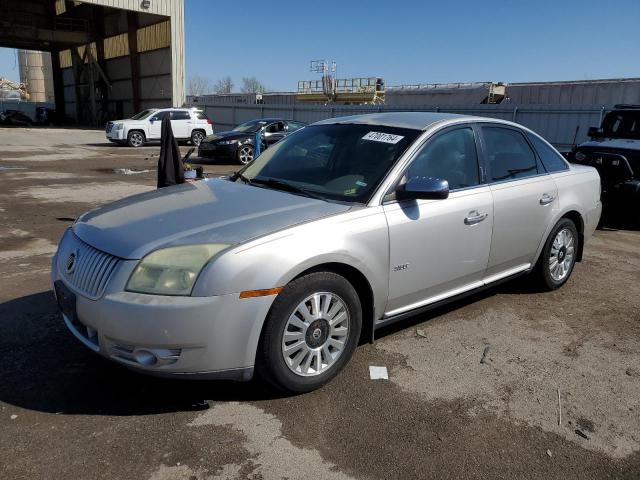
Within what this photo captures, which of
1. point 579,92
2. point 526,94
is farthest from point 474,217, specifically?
point 526,94

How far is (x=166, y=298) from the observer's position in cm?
267

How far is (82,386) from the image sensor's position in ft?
10.4

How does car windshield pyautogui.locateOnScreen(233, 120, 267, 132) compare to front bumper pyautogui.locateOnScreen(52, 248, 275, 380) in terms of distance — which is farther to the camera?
car windshield pyautogui.locateOnScreen(233, 120, 267, 132)

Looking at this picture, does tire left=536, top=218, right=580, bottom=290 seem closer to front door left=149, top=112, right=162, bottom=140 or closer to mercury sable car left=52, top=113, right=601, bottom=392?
mercury sable car left=52, top=113, right=601, bottom=392

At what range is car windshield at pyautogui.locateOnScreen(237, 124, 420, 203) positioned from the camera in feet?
11.7

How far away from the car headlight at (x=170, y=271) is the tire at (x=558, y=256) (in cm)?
328

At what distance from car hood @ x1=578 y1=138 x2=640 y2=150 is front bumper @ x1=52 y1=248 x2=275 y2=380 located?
25.9ft

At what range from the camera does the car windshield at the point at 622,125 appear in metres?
8.96

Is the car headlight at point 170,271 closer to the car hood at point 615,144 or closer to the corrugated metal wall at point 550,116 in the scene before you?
the car hood at point 615,144

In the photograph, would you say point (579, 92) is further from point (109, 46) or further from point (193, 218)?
point (109, 46)

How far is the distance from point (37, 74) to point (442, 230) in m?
88.0

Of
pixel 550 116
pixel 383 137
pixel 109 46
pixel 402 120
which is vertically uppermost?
pixel 109 46

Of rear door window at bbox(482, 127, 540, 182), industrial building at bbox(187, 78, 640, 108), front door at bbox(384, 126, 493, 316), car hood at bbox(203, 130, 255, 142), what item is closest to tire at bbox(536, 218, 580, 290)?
rear door window at bbox(482, 127, 540, 182)

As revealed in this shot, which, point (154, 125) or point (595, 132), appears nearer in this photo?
point (595, 132)
